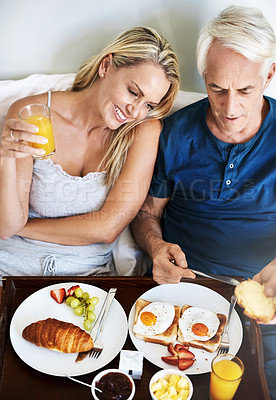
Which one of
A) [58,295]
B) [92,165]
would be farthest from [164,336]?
[92,165]

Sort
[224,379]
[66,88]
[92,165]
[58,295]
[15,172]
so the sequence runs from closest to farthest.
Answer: [224,379], [58,295], [15,172], [92,165], [66,88]

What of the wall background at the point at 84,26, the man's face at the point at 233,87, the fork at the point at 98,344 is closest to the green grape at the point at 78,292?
the fork at the point at 98,344

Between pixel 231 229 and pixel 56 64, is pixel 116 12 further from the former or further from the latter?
pixel 231 229

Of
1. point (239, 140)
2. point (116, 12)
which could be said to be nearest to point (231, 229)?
point (239, 140)

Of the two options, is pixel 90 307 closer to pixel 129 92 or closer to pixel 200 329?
pixel 200 329

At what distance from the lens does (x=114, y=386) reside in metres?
1.27

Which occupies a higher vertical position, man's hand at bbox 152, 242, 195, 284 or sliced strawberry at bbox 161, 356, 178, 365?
man's hand at bbox 152, 242, 195, 284

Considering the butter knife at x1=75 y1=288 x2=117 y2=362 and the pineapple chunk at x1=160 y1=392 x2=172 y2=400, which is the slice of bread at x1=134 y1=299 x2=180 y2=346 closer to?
the butter knife at x1=75 y1=288 x2=117 y2=362

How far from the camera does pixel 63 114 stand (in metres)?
2.00

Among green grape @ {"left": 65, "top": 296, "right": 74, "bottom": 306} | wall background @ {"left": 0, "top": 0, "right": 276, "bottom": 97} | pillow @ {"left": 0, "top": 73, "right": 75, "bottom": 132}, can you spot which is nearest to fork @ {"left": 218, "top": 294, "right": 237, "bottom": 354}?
green grape @ {"left": 65, "top": 296, "right": 74, "bottom": 306}

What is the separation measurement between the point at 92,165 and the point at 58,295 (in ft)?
2.21

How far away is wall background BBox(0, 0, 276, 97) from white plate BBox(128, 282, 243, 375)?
119cm

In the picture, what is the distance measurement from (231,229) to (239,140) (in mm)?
407

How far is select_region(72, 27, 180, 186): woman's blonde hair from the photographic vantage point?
1.78 meters
